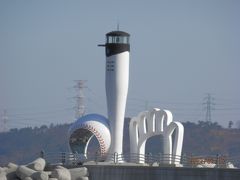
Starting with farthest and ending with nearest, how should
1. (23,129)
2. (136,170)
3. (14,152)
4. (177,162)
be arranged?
(23,129)
(14,152)
(177,162)
(136,170)

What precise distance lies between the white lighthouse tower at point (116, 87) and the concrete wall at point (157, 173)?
17.6 ft

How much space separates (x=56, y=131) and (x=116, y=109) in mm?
94206

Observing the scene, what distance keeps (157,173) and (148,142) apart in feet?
306

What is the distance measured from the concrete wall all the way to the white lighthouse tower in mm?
5368

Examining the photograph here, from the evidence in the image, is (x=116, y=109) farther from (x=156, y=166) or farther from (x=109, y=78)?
(x=156, y=166)

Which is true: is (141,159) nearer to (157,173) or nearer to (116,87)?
(116,87)

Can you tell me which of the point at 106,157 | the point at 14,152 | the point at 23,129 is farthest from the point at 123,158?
the point at 23,129

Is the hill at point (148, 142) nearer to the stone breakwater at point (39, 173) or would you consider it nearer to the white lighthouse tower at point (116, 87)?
the white lighthouse tower at point (116, 87)

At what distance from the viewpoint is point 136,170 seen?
7281cm

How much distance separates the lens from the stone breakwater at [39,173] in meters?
72.0

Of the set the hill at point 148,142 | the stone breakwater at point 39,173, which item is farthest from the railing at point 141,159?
the hill at point 148,142

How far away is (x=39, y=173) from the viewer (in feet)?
235

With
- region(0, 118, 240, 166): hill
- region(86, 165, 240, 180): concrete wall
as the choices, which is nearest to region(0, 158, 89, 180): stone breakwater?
region(86, 165, 240, 180): concrete wall

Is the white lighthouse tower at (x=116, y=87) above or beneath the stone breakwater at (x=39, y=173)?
above
